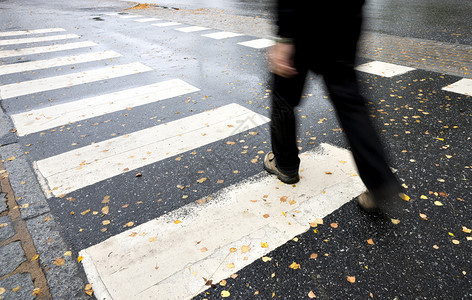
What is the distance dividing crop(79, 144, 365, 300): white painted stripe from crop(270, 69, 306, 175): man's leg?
11.1 inches

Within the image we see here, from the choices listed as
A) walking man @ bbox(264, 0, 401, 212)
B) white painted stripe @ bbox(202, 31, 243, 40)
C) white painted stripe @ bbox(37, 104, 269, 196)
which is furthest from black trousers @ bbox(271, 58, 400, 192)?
white painted stripe @ bbox(202, 31, 243, 40)

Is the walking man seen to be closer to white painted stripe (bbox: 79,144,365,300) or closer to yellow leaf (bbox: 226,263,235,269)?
white painted stripe (bbox: 79,144,365,300)

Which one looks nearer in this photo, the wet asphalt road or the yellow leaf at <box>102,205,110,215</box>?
the yellow leaf at <box>102,205,110,215</box>

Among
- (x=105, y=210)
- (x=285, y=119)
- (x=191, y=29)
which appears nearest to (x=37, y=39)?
(x=191, y=29)

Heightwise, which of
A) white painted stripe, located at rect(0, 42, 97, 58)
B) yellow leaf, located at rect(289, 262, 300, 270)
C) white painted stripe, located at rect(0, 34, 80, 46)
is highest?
yellow leaf, located at rect(289, 262, 300, 270)

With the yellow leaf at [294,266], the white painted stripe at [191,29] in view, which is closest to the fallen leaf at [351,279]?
→ the yellow leaf at [294,266]

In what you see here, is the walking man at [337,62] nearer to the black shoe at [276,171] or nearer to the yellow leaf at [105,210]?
the black shoe at [276,171]

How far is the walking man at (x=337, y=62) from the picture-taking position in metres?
2.34

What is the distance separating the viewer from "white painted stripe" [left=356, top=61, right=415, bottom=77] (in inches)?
247

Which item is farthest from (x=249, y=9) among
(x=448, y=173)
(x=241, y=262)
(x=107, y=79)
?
(x=241, y=262)

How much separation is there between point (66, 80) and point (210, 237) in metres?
5.62

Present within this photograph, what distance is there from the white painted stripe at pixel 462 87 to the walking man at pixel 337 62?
12.2 feet

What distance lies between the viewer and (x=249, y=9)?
15758 millimetres

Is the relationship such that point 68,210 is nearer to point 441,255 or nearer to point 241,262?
point 241,262
